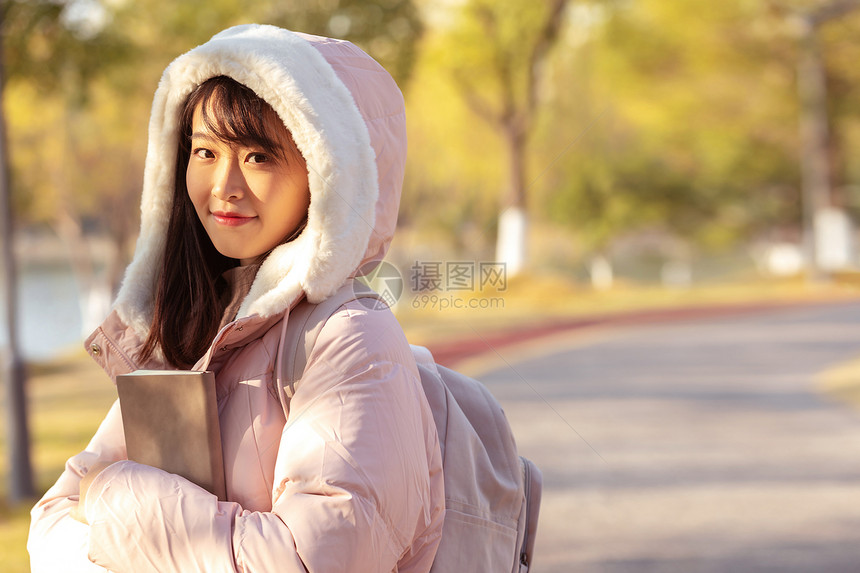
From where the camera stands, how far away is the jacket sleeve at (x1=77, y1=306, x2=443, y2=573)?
39.8 inches

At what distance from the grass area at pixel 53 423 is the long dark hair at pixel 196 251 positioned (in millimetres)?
2920

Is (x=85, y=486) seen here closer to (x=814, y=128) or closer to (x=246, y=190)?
(x=246, y=190)

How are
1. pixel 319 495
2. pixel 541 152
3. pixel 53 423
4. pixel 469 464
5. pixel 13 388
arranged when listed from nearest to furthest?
pixel 319 495 → pixel 469 464 → pixel 13 388 → pixel 53 423 → pixel 541 152

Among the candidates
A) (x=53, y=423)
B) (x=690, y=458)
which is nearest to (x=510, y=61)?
(x=53, y=423)

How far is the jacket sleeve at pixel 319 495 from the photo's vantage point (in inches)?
39.8

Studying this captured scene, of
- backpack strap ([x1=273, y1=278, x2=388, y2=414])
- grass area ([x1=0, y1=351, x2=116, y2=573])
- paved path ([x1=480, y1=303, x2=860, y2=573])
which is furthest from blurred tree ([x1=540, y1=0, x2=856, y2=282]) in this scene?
backpack strap ([x1=273, y1=278, x2=388, y2=414])

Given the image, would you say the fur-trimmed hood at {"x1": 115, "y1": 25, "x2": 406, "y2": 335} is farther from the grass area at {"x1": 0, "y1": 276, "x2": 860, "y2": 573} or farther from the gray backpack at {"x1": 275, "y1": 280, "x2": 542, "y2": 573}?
the grass area at {"x1": 0, "y1": 276, "x2": 860, "y2": 573}

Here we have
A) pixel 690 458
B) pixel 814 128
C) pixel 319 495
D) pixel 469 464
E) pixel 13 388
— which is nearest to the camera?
pixel 319 495

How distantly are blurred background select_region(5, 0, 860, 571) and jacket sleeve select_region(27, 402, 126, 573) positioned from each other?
3942 millimetres

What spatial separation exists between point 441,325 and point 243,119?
5.80 ft

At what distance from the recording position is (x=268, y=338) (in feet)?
3.76

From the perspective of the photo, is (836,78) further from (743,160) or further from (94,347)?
(94,347)

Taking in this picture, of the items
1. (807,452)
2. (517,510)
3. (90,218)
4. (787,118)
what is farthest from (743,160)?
(517,510)

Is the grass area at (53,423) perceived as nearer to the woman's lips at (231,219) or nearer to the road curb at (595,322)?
the woman's lips at (231,219)
